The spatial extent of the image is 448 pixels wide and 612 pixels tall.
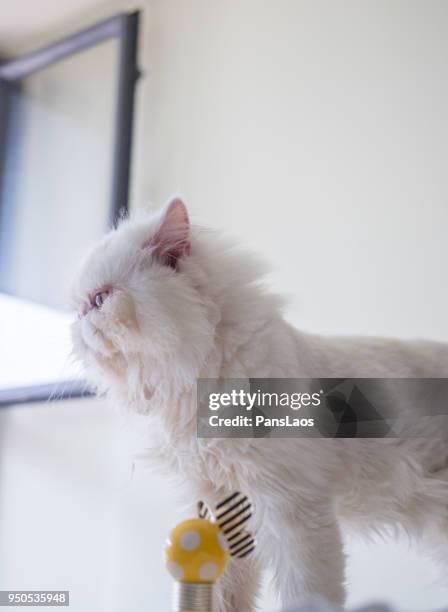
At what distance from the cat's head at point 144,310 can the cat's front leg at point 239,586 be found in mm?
267

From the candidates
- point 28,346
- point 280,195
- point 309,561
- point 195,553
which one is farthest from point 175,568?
point 28,346

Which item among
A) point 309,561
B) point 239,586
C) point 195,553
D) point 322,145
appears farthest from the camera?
point 322,145

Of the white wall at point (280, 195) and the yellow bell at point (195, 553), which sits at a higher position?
the white wall at point (280, 195)

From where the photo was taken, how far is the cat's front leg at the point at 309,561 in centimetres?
75

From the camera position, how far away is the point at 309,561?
748 millimetres

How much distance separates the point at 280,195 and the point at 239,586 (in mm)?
870

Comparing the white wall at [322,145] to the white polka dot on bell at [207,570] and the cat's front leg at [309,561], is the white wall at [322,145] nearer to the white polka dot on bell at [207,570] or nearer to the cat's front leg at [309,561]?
the cat's front leg at [309,561]

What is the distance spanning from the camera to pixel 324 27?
1.49 meters

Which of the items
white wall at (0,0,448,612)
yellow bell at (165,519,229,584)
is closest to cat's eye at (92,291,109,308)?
yellow bell at (165,519,229,584)

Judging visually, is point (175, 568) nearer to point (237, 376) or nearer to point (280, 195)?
point (237, 376)

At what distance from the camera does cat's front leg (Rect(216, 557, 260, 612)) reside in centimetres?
88

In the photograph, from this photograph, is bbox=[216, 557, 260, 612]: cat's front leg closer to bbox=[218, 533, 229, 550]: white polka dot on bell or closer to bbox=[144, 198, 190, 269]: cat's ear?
bbox=[218, 533, 229, 550]: white polka dot on bell

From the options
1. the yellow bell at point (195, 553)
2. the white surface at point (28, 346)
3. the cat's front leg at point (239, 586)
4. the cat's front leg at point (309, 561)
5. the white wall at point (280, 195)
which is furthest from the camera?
the white surface at point (28, 346)

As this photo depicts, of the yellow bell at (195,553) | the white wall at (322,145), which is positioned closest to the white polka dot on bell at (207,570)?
the yellow bell at (195,553)
